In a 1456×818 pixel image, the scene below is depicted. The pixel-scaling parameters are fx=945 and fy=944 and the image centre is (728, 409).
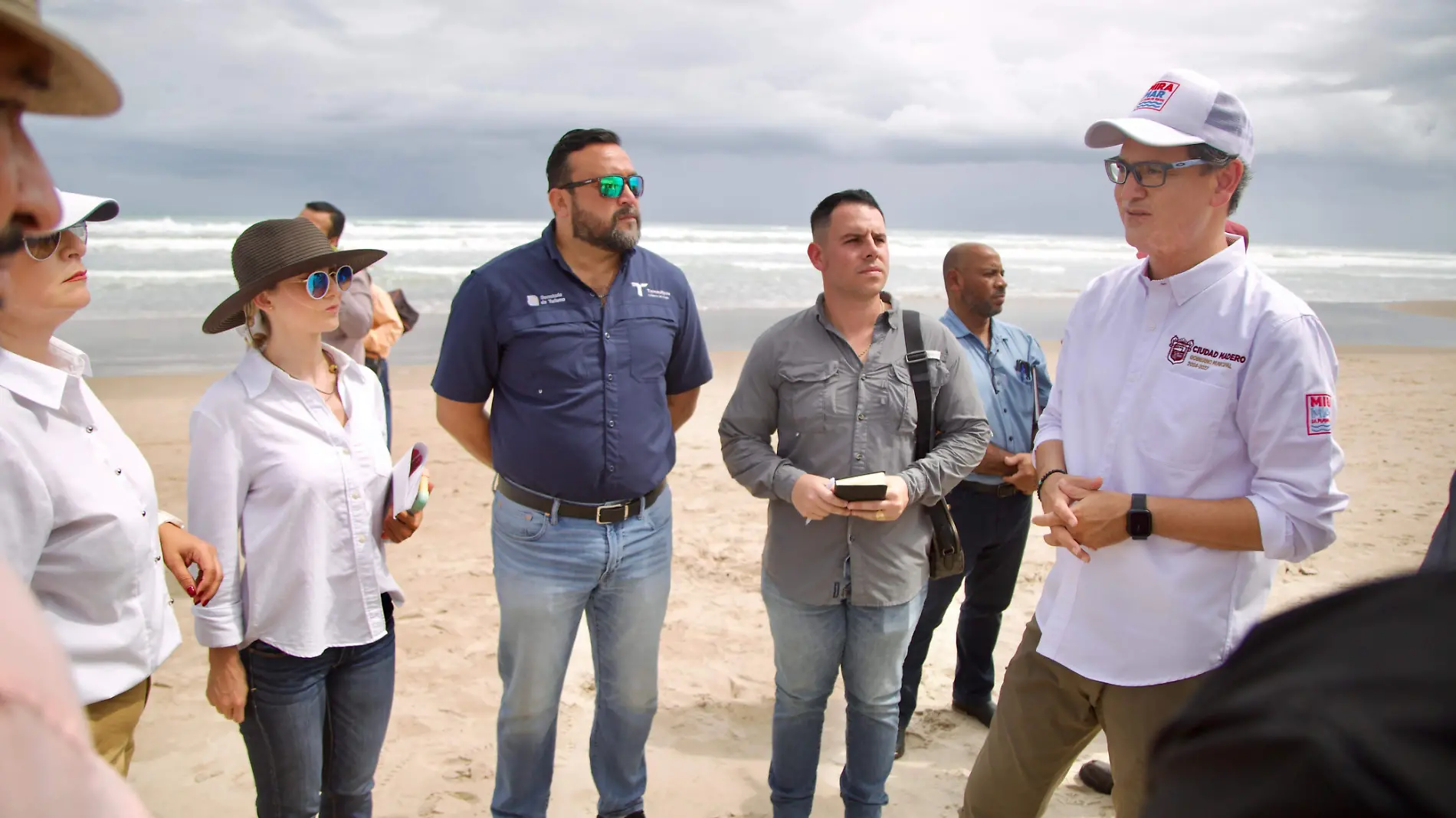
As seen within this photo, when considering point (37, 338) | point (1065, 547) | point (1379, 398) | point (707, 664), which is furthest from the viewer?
point (1379, 398)

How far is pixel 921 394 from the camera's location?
3.62 metres

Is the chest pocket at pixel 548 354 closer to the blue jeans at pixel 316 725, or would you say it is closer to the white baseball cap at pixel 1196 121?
the blue jeans at pixel 316 725

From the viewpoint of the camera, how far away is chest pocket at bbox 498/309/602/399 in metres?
3.48

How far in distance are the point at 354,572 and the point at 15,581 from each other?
2443 mm

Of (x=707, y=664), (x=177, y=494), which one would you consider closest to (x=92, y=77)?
(x=707, y=664)

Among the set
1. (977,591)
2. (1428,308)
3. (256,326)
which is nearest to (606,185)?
(256,326)

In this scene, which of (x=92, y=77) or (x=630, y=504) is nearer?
(x=92, y=77)

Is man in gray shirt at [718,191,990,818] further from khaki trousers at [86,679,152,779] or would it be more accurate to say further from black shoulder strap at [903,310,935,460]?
khaki trousers at [86,679,152,779]

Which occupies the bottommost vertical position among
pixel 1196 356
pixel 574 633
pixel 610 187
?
pixel 574 633

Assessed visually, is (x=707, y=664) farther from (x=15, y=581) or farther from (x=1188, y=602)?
(x=15, y=581)

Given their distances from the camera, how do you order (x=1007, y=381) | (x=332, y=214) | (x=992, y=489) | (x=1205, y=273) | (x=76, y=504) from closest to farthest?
(x=76, y=504), (x=1205, y=273), (x=992, y=489), (x=1007, y=381), (x=332, y=214)

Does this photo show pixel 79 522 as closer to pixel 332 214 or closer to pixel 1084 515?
pixel 1084 515

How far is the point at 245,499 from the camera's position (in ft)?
9.73

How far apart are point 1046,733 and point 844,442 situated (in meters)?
1.23
